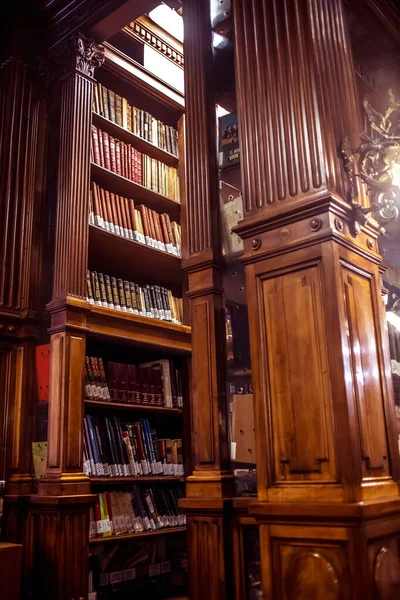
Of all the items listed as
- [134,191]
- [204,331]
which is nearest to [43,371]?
[204,331]

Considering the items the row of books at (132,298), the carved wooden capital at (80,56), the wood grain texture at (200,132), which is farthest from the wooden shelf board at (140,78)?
the row of books at (132,298)

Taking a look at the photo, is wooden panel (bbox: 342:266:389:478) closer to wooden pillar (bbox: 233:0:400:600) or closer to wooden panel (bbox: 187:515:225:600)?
wooden pillar (bbox: 233:0:400:600)

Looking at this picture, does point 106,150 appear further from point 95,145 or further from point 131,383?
point 131,383

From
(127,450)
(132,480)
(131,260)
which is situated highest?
(131,260)

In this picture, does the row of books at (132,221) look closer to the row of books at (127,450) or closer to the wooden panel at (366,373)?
the row of books at (127,450)

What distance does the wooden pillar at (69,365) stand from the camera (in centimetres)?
264

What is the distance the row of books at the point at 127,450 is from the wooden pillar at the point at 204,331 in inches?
37.0

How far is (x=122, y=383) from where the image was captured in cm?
328

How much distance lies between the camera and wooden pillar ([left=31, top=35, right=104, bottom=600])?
2643 mm

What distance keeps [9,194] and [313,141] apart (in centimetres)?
199

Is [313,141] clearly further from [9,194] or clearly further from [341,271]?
[9,194]

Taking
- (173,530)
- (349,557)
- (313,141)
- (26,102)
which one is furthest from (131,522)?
(26,102)

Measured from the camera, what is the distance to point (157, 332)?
11.1 ft

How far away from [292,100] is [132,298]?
5.59ft
